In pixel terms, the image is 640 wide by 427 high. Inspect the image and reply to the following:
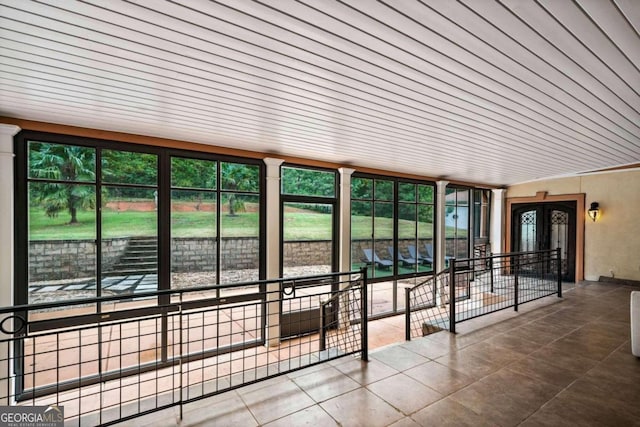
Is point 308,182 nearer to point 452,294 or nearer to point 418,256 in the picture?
point 452,294

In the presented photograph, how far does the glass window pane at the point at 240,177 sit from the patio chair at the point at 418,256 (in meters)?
4.10

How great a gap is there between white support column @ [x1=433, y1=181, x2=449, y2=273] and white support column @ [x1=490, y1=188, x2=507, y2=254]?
2.24 metres

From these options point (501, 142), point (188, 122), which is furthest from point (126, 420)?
point (501, 142)

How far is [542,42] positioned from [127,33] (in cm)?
271

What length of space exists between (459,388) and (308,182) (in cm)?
411

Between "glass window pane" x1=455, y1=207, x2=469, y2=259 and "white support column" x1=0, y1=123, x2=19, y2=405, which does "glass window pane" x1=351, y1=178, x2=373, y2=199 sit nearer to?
"glass window pane" x1=455, y1=207, x2=469, y2=259

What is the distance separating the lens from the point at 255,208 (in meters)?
5.22

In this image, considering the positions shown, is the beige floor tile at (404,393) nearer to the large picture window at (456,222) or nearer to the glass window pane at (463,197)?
the large picture window at (456,222)

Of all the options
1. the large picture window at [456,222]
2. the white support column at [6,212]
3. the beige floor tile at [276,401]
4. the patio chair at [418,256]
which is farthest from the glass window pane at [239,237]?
the large picture window at [456,222]

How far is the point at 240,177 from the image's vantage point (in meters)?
5.09

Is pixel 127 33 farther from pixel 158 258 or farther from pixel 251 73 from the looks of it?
pixel 158 258

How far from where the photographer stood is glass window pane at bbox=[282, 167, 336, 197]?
5.63 metres

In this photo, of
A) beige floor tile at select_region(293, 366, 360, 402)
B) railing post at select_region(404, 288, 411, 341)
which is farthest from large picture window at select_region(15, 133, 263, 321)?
beige floor tile at select_region(293, 366, 360, 402)

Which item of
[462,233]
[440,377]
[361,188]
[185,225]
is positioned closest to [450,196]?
[462,233]
